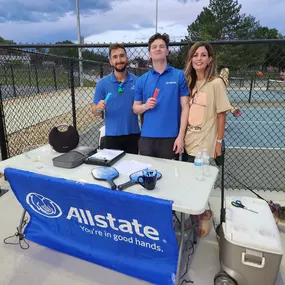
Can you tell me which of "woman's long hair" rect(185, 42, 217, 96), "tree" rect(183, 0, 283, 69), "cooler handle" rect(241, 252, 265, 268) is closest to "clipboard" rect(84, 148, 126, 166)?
"woman's long hair" rect(185, 42, 217, 96)

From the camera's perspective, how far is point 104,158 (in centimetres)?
187

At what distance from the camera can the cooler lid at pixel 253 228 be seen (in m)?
1.48

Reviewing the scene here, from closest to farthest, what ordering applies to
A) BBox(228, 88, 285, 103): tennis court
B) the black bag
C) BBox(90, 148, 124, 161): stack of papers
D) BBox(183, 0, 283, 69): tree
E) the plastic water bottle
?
the plastic water bottle < the black bag < BBox(90, 148, 124, 161): stack of papers < BBox(228, 88, 285, 103): tennis court < BBox(183, 0, 283, 69): tree

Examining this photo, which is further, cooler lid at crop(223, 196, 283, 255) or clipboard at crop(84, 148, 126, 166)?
clipboard at crop(84, 148, 126, 166)

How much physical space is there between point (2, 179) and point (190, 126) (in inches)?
104

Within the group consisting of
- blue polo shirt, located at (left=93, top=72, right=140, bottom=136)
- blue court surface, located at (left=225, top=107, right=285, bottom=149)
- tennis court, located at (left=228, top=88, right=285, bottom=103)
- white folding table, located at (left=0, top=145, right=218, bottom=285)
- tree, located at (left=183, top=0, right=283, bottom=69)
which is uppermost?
tree, located at (left=183, top=0, right=283, bottom=69)

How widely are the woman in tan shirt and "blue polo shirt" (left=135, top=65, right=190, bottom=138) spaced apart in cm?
11

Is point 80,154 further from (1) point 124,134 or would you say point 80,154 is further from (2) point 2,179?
(2) point 2,179

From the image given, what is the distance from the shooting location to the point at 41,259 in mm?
1935

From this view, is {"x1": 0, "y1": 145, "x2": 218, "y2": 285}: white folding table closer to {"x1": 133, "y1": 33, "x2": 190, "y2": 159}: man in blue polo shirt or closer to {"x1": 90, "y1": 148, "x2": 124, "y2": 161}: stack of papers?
{"x1": 90, "y1": 148, "x2": 124, "y2": 161}: stack of papers

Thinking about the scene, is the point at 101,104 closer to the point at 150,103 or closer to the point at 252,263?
the point at 150,103

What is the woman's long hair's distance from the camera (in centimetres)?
195

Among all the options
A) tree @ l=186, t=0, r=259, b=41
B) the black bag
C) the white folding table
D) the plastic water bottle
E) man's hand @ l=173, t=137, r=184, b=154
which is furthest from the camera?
tree @ l=186, t=0, r=259, b=41

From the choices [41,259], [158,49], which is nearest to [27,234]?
[41,259]
